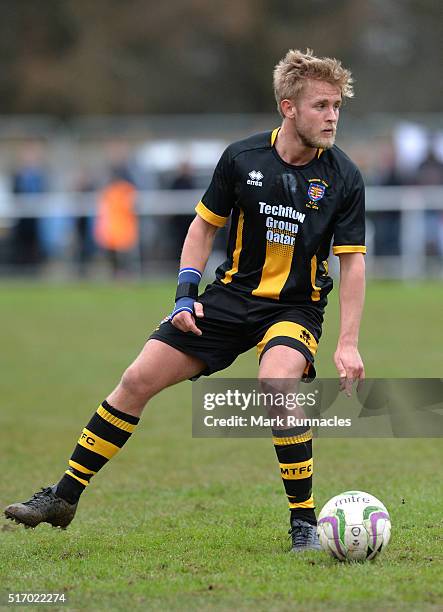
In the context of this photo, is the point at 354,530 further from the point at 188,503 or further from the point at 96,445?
the point at 188,503

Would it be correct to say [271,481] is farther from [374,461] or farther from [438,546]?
[438,546]

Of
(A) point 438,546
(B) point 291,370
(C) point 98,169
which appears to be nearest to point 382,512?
(A) point 438,546

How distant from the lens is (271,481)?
7.41m

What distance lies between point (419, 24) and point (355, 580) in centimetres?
3615

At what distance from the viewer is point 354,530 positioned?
531 cm

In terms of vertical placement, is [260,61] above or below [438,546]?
above

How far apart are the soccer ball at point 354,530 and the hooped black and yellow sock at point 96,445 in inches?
40.5

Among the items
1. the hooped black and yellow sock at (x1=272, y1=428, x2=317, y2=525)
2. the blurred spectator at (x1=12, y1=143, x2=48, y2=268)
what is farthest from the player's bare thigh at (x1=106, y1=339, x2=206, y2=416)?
the blurred spectator at (x1=12, y1=143, x2=48, y2=268)

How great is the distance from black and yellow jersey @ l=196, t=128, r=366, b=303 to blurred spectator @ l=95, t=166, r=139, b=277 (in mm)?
14079

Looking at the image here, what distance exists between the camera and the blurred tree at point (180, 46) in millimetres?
40000

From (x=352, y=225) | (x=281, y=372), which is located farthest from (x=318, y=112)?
(x=281, y=372)

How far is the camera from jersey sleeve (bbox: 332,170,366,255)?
18.6ft

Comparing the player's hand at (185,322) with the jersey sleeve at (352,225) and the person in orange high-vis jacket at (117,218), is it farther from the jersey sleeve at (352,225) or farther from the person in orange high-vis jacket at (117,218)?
the person in orange high-vis jacket at (117,218)

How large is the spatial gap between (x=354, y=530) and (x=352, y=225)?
1.38m
